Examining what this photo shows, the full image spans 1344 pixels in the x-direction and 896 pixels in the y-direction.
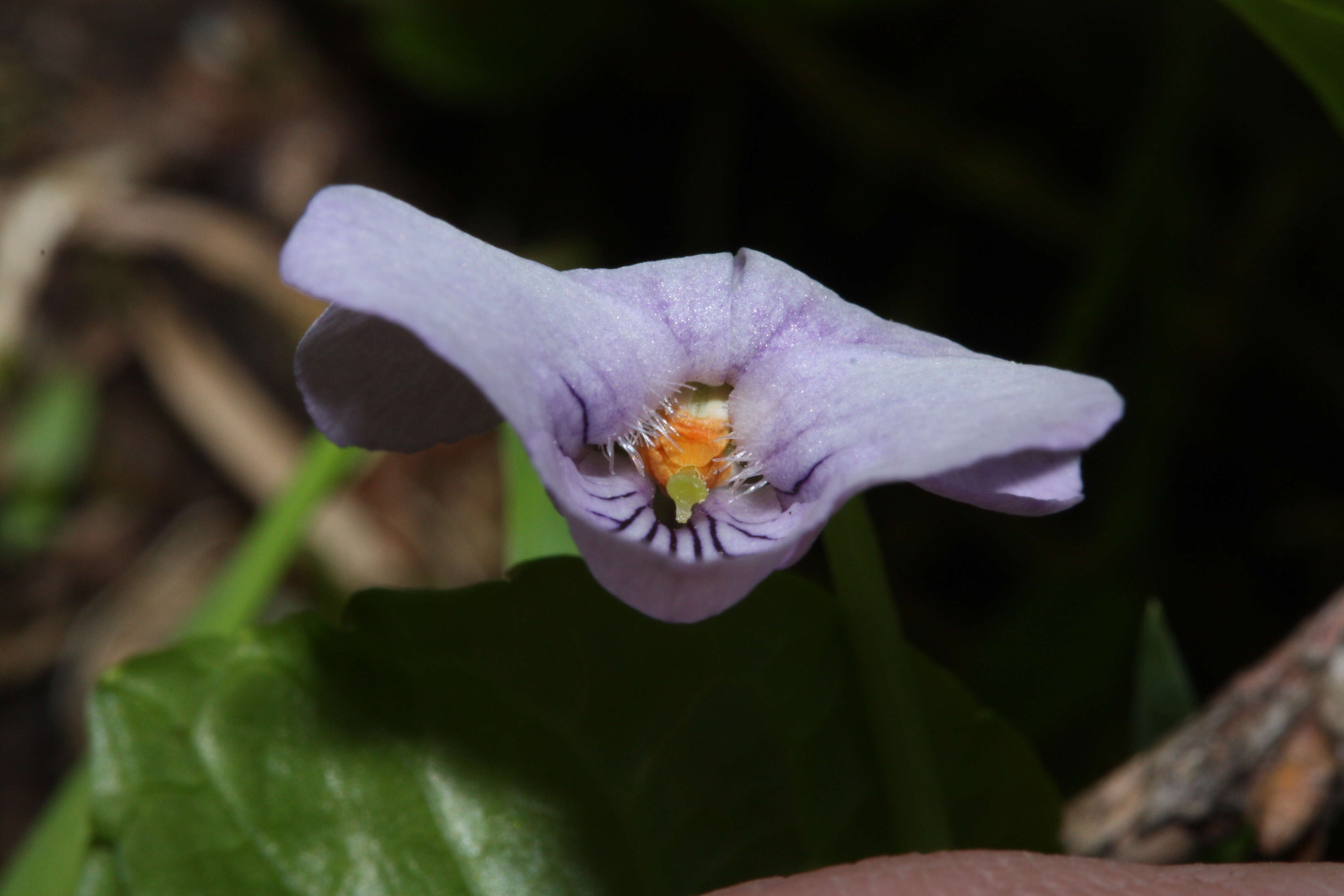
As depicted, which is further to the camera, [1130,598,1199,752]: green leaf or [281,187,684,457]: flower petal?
[1130,598,1199,752]: green leaf

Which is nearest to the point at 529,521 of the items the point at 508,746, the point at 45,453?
the point at 508,746

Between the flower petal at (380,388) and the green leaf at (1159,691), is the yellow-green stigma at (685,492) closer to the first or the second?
the flower petal at (380,388)

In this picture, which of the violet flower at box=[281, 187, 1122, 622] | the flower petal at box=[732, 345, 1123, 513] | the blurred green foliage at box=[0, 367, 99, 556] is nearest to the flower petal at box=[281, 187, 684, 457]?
the violet flower at box=[281, 187, 1122, 622]

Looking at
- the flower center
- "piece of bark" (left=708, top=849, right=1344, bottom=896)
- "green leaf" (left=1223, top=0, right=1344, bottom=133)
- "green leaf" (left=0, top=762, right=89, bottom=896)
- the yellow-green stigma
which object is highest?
"green leaf" (left=1223, top=0, right=1344, bottom=133)

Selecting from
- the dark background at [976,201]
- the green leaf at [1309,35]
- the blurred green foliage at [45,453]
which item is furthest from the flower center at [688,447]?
the blurred green foliage at [45,453]

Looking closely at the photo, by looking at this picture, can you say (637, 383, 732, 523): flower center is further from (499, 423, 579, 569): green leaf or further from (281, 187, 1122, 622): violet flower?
(499, 423, 579, 569): green leaf

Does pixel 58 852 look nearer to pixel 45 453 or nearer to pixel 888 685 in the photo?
pixel 888 685
